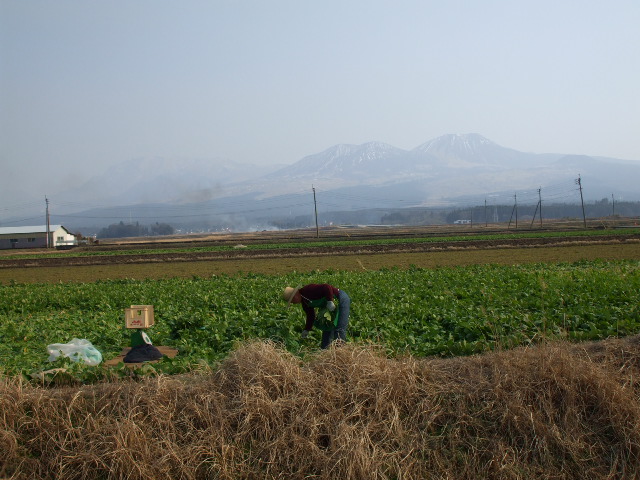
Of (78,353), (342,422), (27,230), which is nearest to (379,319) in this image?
(342,422)

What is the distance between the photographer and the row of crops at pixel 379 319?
360 inches

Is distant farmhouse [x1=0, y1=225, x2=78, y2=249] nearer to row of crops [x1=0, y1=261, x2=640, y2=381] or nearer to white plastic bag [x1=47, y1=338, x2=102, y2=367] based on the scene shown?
row of crops [x1=0, y1=261, x2=640, y2=381]

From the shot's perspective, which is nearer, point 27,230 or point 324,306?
point 324,306

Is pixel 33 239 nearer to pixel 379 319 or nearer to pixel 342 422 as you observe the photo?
pixel 379 319

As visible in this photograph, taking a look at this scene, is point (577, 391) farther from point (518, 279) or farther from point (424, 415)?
point (518, 279)

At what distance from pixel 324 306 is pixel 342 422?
2.81 metres

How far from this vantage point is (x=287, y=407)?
659 centimetres

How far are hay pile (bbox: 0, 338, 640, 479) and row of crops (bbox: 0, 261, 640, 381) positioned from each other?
3.30 ft

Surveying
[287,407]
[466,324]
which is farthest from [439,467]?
[466,324]

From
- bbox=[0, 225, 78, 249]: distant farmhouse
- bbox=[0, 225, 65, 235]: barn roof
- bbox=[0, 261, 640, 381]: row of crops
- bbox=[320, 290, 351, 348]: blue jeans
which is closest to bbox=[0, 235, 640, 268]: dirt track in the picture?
bbox=[0, 261, 640, 381]: row of crops

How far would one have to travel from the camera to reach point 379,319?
1176cm

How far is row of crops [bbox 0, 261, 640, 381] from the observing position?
9156 mm

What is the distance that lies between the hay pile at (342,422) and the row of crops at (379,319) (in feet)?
3.30

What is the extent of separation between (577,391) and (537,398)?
20.5 inches
